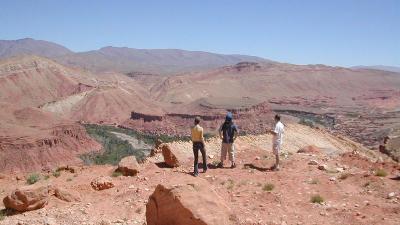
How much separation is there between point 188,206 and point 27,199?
405cm

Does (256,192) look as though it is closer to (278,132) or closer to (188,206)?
(278,132)

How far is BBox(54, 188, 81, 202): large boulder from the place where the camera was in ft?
33.6

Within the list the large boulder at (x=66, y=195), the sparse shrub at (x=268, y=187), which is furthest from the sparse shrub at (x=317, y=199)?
the large boulder at (x=66, y=195)

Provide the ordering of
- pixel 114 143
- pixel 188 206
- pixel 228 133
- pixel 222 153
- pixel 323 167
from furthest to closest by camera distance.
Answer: pixel 114 143 → pixel 222 153 → pixel 228 133 → pixel 323 167 → pixel 188 206

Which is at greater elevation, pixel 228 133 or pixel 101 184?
pixel 228 133

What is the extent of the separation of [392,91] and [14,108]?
119557 mm

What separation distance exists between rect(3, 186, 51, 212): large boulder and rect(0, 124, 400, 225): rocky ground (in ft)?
0.46

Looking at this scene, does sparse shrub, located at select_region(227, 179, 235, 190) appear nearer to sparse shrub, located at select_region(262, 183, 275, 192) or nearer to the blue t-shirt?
sparse shrub, located at select_region(262, 183, 275, 192)

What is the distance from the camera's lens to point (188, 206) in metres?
7.18

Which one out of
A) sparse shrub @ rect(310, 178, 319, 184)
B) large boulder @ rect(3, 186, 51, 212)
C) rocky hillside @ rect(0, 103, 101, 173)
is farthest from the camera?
rocky hillside @ rect(0, 103, 101, 173)

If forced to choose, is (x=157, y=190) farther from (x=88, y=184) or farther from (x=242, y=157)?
(x=242, y=157)

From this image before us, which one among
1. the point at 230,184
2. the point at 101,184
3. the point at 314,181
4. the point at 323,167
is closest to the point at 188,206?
the point at 230,184

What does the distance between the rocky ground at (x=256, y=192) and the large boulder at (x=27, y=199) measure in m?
A: 0.14

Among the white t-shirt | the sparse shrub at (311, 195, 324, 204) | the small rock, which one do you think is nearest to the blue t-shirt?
the white t-shirt
